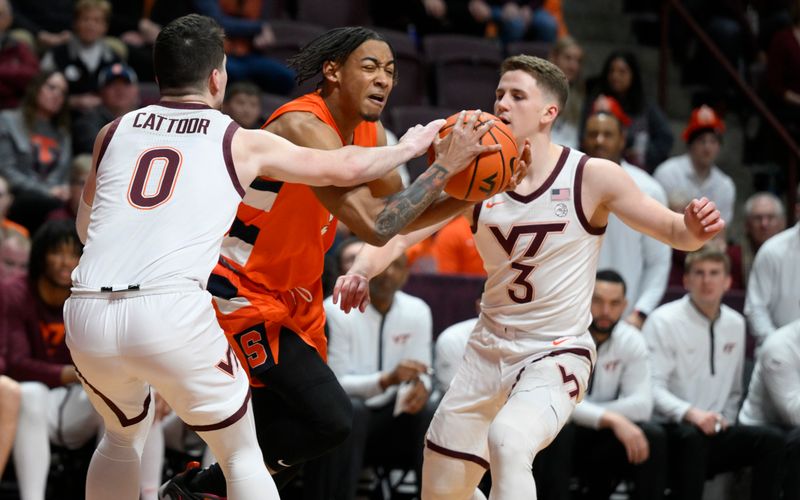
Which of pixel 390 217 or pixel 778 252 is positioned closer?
pixel 390 217

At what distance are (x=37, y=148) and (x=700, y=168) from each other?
5270mm

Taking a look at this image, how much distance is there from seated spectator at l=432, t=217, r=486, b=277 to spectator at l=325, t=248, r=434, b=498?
49.3 inches

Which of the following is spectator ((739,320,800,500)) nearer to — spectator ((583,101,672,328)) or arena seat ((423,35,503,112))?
spectator ((583,101,672,328))

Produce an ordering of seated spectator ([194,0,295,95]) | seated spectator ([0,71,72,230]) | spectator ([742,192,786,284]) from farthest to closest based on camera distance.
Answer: seated spectator ([194,0,295,95]), spectator ([742,192,786,284]), seated spectator ([0,71,72,230])

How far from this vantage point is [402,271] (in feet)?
25.4

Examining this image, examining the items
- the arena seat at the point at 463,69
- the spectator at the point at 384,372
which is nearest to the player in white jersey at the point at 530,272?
the spectator at the point at 384,372

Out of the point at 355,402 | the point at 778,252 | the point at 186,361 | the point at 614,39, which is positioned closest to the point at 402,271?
the point at 355,402

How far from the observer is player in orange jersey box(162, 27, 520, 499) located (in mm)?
4863

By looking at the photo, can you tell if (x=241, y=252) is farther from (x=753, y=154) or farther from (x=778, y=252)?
(x=753, y=154)

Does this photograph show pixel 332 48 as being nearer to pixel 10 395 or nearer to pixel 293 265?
pixel 293 265

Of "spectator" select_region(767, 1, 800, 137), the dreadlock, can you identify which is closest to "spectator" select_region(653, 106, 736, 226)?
"spectator" select_region(767, 1, 800, 137)

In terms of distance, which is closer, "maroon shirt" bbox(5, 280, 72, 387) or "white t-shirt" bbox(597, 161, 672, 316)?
"maroon shirt" bbox(5, 280, 72, 387)

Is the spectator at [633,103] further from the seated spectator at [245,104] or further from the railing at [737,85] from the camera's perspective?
the seated spectator at [245,104]

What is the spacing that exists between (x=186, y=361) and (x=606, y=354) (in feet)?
12.7
